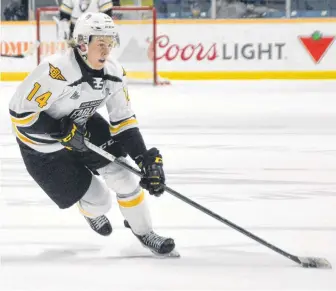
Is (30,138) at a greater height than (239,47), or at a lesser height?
greater

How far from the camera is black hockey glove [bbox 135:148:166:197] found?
9.61ft

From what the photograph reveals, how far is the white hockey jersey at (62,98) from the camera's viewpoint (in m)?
2.92

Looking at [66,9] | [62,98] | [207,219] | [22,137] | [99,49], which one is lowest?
[207,219]

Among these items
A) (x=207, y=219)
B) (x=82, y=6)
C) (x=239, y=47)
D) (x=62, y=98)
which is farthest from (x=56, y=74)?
(x=239, y=47)

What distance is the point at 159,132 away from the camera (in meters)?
6.43

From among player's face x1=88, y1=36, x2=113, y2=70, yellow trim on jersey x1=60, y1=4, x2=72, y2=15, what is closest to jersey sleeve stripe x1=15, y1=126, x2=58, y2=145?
player's face x1=88, y1=36, x2=113, y2=70

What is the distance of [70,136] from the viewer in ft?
9.72

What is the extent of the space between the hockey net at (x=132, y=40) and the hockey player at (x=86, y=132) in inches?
267

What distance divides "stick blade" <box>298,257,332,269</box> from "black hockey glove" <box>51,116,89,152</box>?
80 cm

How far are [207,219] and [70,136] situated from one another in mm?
845

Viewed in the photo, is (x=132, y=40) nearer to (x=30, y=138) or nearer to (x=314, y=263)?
(x=30, y=138)

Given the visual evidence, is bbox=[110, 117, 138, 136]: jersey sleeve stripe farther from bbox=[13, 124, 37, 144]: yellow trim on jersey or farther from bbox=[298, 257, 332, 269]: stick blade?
bbox=[298, 257, 332, 269]: stick blade

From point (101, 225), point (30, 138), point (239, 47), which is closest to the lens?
point (30, 138)

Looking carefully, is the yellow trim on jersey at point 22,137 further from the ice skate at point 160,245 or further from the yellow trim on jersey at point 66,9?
the yellow trim on jersey at point 66,9
